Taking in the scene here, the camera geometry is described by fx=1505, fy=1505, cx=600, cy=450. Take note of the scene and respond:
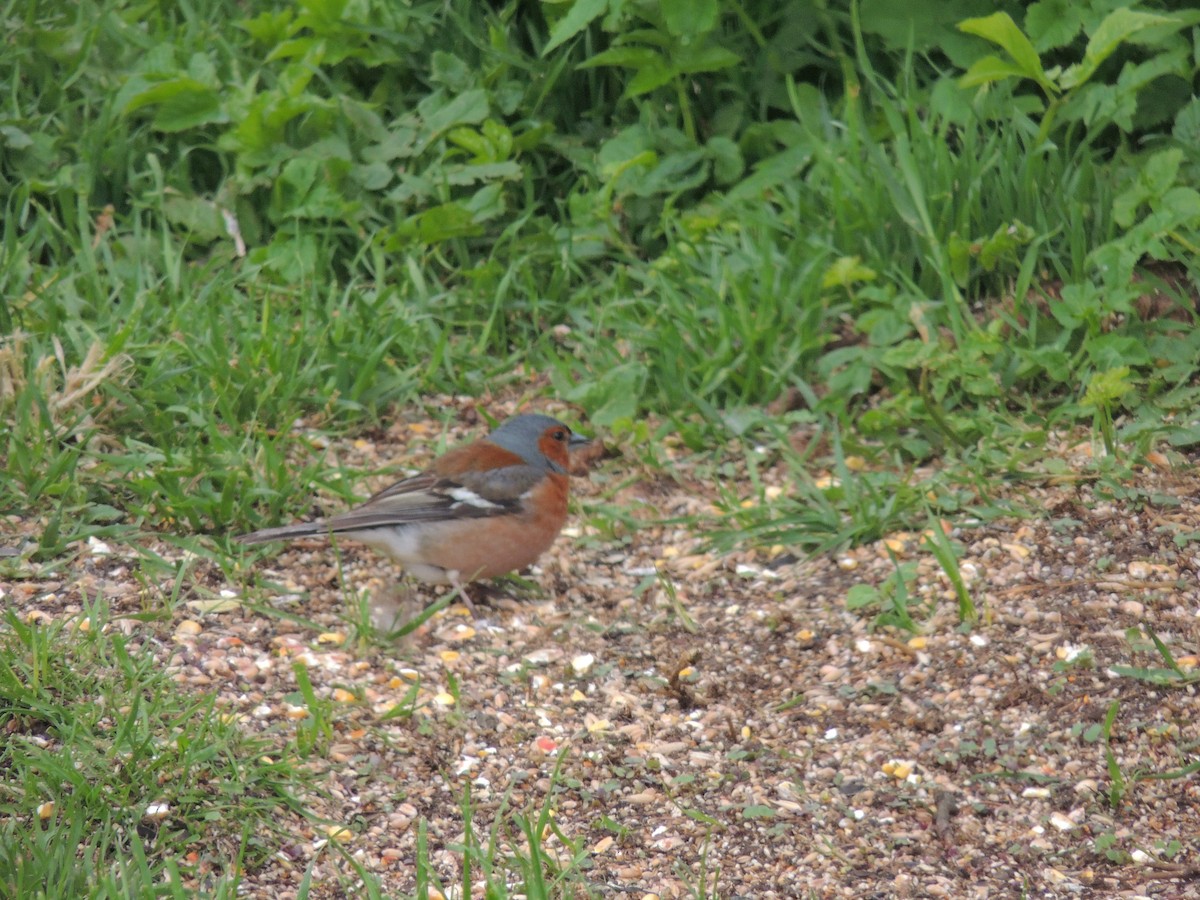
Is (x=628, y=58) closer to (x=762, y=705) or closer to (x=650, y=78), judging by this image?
(x=650, y=78)

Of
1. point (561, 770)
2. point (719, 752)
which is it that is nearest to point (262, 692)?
point (561, 770)

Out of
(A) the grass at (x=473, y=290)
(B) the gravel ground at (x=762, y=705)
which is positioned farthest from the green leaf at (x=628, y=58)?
(B) the gravel ground at (x=762, y=705)

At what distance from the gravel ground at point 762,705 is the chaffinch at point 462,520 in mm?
144

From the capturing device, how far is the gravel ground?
3385 millimetres

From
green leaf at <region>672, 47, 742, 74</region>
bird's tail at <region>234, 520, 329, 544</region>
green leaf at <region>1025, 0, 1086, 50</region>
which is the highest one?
green leaf at <region>1025, 0, 1086, 50</region>

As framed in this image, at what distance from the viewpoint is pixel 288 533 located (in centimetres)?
446

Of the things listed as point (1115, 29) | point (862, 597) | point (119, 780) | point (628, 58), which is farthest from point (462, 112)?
point (119, 780)

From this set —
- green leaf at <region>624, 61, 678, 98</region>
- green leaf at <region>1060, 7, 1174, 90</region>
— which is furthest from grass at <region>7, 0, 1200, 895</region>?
green leaf at <region>1060, 7, 1174, 90</region>

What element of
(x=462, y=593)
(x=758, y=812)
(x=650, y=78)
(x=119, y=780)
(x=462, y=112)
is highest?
(x=650, y=78)

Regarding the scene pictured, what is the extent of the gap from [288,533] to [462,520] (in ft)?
1.70

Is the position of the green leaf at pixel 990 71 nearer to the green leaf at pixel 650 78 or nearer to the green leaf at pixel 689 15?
the green leaf at pixel 689 15

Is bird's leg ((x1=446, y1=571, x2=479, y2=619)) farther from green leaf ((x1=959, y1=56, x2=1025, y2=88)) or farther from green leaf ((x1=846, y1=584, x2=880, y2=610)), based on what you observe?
green leaf ((x1=959, y1=56, x2=1025, y2=88))

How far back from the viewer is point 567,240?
6.01 m

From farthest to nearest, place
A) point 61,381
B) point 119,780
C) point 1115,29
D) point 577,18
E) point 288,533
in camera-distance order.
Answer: point 577,18 < point 61,381 < point 1115,29 < point 288,533 < point 119,780
